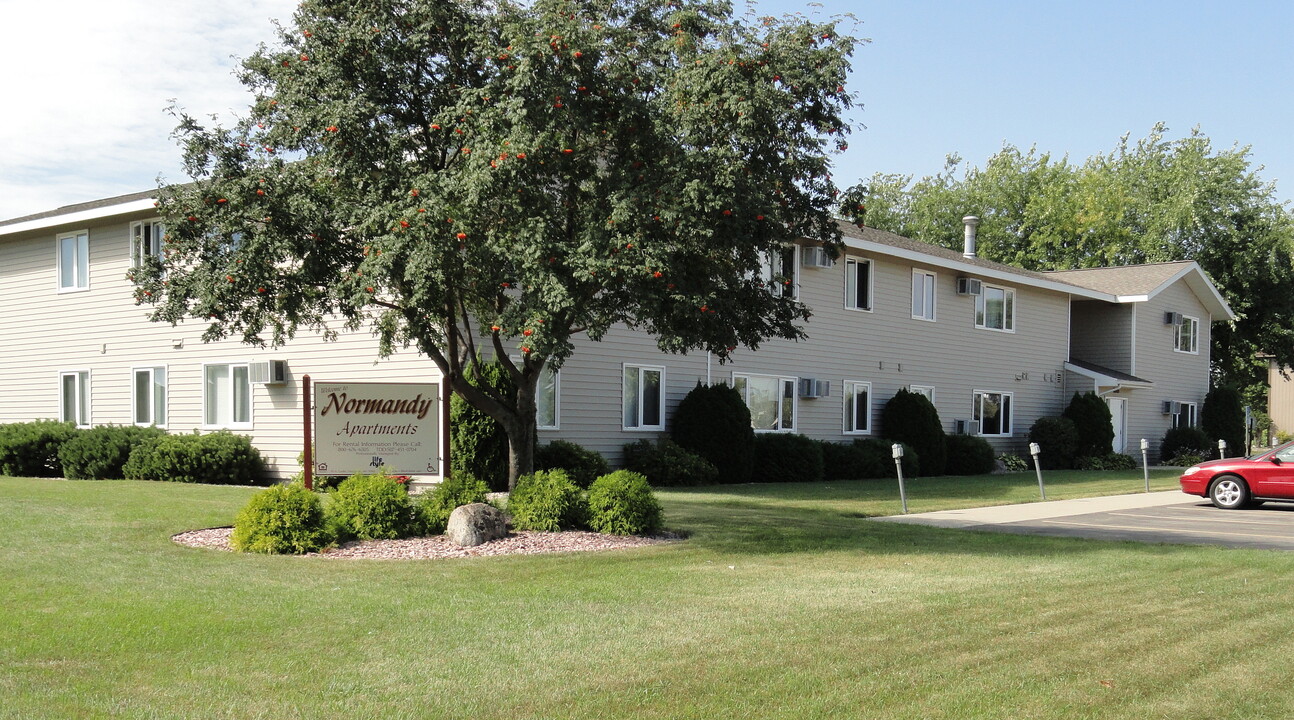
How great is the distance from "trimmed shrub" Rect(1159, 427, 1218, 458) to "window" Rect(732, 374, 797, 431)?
1751cm

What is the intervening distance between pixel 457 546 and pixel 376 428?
7.61 feet

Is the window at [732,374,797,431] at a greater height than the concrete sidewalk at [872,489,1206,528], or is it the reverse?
the window at [732,374,797,431]

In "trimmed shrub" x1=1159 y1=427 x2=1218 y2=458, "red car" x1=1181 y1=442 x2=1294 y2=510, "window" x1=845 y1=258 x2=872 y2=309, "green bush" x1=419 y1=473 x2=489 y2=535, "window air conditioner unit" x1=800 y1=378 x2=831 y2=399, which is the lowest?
"trimmed shrub" x1=1159 y1=427 x2=1218 y2=458

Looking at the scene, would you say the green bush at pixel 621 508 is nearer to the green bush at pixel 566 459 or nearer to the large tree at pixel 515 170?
the large tree at pixel 515 170

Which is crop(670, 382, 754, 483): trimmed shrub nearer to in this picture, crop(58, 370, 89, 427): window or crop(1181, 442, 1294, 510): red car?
crop(1181, 442, 1294, 510): red car

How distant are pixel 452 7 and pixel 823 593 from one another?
24.2 ft

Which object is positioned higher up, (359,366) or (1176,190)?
(1176,190)

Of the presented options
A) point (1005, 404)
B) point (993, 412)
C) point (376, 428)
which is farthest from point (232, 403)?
point (1005, 404)

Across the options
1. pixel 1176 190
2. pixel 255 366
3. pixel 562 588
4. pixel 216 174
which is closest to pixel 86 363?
pixel 255 366

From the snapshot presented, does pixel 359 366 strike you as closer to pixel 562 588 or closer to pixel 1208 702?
pixel 562 588

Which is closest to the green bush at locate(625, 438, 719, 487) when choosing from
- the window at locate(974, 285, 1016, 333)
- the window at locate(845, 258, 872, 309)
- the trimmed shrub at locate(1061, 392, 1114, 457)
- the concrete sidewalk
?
the concrete sidewalk

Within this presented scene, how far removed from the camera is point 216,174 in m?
12.3

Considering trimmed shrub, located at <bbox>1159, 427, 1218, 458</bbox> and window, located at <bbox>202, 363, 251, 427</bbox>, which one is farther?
trimmed shrub, located at <bbox>1159, 427, 1218, 458</bbox>

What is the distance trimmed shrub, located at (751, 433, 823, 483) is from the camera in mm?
24000
